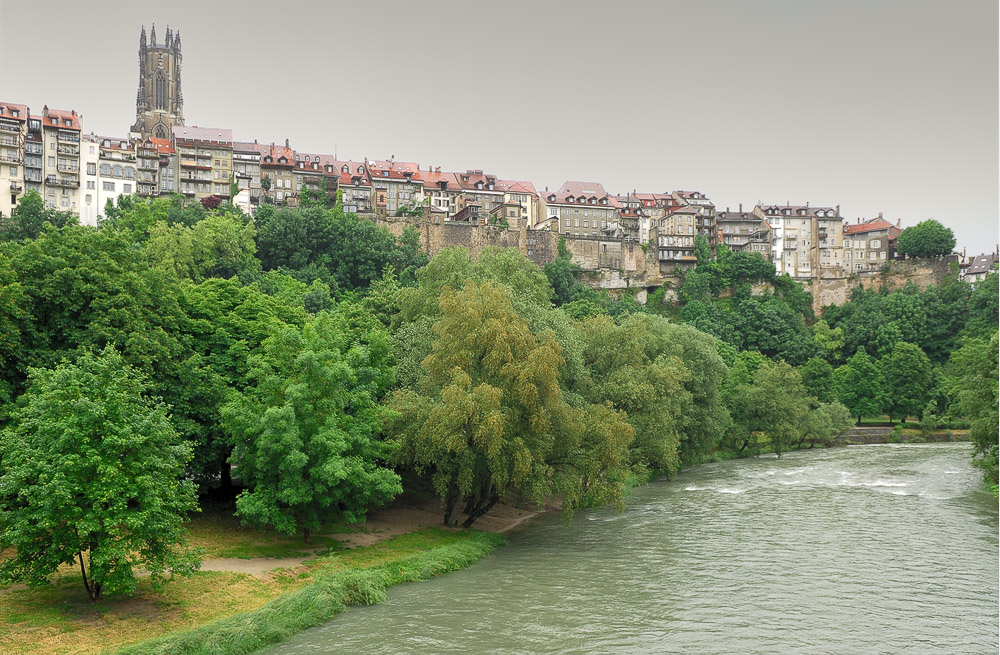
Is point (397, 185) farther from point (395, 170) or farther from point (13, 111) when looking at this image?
point (13, 111)

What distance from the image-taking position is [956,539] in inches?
1249

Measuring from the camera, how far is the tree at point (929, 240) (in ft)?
397

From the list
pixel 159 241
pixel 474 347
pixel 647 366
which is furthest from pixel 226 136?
pixel 474 347

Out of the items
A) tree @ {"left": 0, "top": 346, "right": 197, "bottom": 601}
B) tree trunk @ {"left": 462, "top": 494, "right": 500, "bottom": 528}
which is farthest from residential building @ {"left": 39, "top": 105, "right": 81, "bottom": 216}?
tree @ {"left": 0, "top": 346, "right": 197, "bottom": 601}

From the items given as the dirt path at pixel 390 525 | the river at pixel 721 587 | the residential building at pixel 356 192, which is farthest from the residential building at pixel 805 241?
the dirt path at pixel 390 525

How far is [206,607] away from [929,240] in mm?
123613

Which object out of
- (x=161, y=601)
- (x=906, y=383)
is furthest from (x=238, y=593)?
(x=906, y=383)

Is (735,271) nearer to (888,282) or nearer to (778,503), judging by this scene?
(888,282)

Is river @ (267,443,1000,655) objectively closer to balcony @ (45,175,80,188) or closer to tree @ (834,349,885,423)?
tree @ (834,349,885,423)

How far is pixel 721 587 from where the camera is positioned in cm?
2533

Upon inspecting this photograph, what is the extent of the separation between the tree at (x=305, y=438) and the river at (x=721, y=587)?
12.8 feet

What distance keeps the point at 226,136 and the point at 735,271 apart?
7341 centimetres

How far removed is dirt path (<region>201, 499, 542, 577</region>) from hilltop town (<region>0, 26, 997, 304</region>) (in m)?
70.6

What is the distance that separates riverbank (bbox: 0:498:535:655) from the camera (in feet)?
61.8
